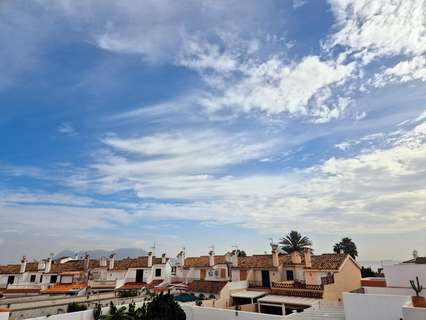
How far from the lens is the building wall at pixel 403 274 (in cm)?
2510

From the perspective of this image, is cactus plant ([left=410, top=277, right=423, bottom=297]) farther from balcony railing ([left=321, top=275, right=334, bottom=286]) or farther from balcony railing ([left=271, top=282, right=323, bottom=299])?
balcony railing ([left=321, top=275, right=334, bottom=286])

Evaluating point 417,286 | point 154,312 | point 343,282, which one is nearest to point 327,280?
point 343,282

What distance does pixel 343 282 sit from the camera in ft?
117

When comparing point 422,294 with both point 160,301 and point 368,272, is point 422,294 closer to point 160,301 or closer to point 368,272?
point 160,301

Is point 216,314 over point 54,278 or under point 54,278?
under

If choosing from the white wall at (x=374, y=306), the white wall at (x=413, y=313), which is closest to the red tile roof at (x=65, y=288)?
the white wall at (x=374, y=306)

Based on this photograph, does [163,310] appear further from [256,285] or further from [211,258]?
[211,258]

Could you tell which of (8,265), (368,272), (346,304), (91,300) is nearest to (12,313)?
(91,300)

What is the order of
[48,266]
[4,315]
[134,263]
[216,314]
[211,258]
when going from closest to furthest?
[4,315]
[216,314]
[211,258]
[48,266]
[134,263]

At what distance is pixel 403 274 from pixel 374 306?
6221mm

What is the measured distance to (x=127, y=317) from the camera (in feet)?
85.6

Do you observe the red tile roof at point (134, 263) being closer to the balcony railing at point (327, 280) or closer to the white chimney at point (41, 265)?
the white chimney at point (41, 265)

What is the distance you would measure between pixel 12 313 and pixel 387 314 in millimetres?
25982

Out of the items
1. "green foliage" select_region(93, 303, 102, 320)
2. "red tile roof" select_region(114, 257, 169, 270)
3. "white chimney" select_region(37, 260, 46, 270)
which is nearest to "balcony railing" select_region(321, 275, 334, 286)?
"green foliage" select_region(93, 303, 102, 320)
